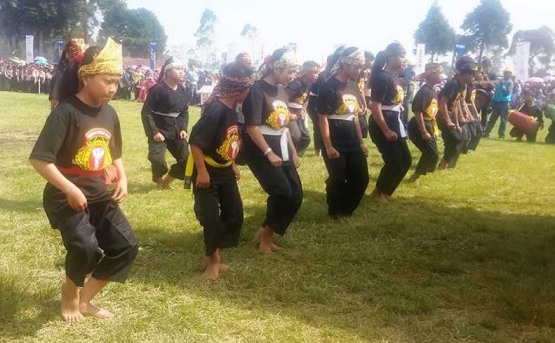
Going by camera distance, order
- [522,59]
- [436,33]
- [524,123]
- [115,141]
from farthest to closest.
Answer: [436,33], [522,59], [524,123], [115,141]

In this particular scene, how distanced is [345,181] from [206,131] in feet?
8.14

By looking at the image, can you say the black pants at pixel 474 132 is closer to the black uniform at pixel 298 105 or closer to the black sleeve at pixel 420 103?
the black sleeve at pixel 420 103

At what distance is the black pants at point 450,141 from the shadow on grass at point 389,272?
2.64m

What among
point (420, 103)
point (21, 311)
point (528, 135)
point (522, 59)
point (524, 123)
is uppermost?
point (522, 59)

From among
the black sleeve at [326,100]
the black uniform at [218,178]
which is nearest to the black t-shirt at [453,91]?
the black sleeve at [326,100]

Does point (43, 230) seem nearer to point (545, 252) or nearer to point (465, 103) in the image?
point (545, 252)

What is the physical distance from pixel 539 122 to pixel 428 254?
12.2 metres

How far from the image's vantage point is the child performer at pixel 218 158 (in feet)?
14.8

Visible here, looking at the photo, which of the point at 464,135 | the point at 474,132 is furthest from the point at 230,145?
the point at 474,132

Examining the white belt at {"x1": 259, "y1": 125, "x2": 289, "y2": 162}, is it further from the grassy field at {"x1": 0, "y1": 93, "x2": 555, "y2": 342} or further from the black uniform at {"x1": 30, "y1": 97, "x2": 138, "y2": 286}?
the black uniform at {"x1": 30, "y1": 97, "x2": 138, "y2": 286}

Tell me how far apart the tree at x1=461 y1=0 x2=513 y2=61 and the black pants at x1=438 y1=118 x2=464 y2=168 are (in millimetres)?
61581

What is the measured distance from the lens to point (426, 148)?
852 centimetres

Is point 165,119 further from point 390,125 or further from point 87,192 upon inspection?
point 87,192

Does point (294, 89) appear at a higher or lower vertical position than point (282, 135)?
higher
